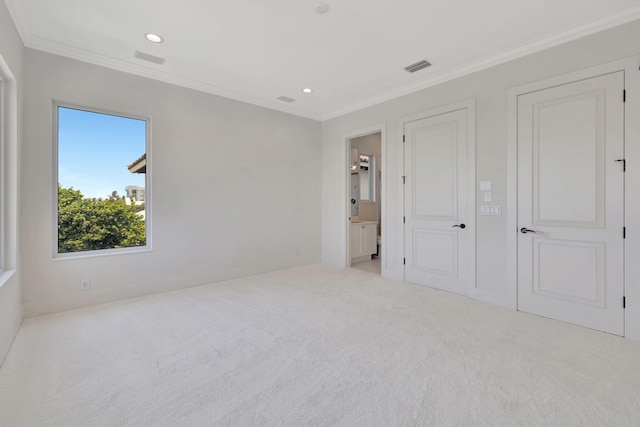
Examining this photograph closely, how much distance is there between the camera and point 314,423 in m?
1.59

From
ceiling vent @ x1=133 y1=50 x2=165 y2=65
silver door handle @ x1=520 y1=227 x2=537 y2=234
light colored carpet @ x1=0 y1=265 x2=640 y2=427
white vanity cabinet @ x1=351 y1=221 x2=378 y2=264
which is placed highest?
ceiling vent @ x1=133 y1=50 x2=165 y2=65

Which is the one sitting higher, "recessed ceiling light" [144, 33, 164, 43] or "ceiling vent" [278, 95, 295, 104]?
"ceiling vent" [278, 95, 295, 104]

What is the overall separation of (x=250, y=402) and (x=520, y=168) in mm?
3376

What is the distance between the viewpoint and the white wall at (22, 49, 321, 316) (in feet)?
10.2

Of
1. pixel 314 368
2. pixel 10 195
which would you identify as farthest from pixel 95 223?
pixel 314 368

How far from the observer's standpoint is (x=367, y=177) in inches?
271

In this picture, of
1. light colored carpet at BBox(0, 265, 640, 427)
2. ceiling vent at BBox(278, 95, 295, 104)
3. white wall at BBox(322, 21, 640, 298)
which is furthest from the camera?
ceiling vent at BBox(278, 95, 295, 104)

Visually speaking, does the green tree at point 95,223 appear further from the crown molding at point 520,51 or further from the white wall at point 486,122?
the crown molding at point 520,51

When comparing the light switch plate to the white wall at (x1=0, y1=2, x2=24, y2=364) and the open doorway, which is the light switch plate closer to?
the open doorway

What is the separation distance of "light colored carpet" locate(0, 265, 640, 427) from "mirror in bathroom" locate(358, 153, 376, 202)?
374 cm

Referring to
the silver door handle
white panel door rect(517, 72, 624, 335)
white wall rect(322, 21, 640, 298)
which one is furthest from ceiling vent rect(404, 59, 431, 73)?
the silver door handle

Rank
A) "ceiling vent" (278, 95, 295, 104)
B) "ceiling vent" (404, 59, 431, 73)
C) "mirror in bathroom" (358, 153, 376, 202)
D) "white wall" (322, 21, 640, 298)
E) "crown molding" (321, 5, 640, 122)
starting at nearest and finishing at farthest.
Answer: "crown molding" (321, 5, 640, 122) → "white wall" (322, 21, 640, 298) → "ceiling vent" (404, 59, 431, 73) → "ceiling vent" (278, 95, 295, 104) → "mirror in bathroom" (358, 153, 376, 202)

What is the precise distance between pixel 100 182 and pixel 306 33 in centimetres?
293

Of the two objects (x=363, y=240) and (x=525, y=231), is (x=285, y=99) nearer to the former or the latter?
(x=363, y=240)
